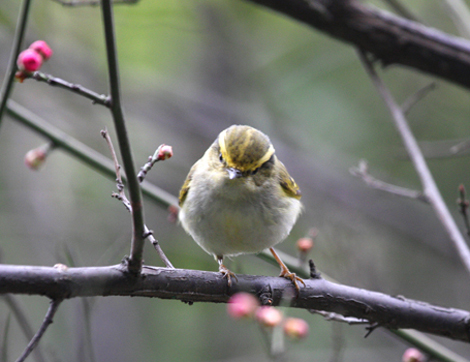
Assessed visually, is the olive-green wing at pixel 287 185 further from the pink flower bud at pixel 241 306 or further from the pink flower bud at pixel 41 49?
the pink flower bud at pixel 41 49

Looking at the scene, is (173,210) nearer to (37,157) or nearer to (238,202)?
(238,202)

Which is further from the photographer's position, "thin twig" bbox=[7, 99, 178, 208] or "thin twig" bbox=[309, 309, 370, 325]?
"thin twig" bbox=[7, 99, 178, 208]

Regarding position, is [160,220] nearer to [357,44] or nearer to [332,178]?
[332,178]

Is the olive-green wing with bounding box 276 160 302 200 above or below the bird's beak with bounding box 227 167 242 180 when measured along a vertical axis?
below

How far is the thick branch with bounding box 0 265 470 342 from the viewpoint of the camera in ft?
7.44

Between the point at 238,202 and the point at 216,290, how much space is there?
87 cm

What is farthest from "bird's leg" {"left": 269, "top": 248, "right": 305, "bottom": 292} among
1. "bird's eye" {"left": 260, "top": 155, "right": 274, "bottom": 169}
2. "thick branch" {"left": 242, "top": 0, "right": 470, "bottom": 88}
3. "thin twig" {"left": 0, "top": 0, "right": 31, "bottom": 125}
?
"thick branch" {"left": 242, "top": 0, "right": 470, "bottom": 88}

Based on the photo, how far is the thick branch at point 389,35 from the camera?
17.6ft

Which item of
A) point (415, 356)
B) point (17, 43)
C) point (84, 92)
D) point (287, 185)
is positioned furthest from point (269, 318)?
point (17, 43)

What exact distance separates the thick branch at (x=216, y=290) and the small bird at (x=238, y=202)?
330mm

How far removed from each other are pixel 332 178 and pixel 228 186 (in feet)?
14.2

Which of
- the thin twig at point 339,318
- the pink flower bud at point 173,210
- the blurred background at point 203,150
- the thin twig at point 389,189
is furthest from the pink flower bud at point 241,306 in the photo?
the blurred background at point 203,150

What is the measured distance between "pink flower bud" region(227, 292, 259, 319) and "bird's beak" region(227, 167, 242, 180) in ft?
2.80

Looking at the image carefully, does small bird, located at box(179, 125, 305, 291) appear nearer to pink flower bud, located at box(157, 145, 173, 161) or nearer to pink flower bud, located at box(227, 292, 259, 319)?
pink flower bud, located at box(227, 292, 259, 319)
